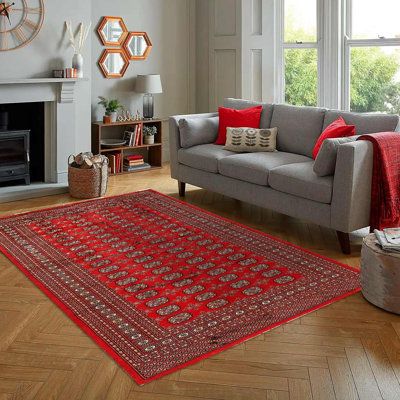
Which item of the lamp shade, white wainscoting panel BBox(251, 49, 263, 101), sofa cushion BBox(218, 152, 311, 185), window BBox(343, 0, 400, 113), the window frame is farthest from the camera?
white wainscoting panel BBox(251, 49, 263, 101)

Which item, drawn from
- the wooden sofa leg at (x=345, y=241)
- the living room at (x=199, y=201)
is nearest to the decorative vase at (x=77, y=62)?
the living room at (x=199, y=201)

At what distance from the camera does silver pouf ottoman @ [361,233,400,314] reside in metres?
3.15

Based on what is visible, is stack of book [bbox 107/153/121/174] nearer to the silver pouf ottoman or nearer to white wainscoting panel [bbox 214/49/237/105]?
white wainscoting panel [bbox 214/49/237/105]

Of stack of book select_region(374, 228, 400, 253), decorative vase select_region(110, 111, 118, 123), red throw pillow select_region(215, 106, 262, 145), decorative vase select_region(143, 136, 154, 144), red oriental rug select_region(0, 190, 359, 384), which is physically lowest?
red oriental rug select_region(0, 190, 359, 384)

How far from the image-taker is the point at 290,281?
11.9 feet

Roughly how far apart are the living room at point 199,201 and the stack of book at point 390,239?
0.02 meters

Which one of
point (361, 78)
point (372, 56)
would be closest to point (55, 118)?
point (361, 78)

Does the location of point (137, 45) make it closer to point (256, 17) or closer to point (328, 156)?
point (256, 17)

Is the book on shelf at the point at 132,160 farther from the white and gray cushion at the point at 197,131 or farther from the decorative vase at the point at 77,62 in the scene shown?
the white and gray cushion at the point at 197,131

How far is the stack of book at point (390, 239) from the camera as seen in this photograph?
317 cm

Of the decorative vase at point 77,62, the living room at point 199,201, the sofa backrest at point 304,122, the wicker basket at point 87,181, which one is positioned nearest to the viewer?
the living room at point 199,201

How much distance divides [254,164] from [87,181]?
1701 millimetres

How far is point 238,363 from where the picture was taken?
2.71 metres

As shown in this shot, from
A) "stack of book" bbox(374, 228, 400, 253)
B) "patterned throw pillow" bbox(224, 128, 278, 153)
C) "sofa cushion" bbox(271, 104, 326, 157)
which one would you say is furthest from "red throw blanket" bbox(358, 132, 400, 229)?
"patterned throw pillow" bbox(224, 128, 278, 153)
